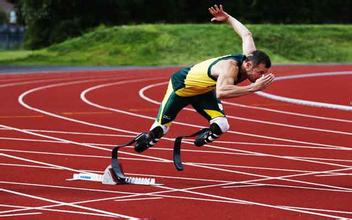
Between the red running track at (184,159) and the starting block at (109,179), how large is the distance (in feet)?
0.29

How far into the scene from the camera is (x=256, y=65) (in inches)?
302

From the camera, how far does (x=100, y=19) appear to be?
149 feet

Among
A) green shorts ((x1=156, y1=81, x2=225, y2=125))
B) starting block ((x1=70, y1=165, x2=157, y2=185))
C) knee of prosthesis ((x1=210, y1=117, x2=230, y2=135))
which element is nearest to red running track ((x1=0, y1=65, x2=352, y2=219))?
starting block ((x1=70, y1=165, x2=157, y2=185))

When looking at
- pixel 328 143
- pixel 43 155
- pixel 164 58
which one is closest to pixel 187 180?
pixel 43 155

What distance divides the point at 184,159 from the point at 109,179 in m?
1.83

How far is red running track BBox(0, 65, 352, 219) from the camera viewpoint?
7.20m

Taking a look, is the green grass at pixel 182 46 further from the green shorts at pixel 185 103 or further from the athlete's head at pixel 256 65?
the athlete's head at pixel 256 65

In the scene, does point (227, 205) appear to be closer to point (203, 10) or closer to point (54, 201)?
point (54, 201)

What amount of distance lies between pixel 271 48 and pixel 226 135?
22.5 meters

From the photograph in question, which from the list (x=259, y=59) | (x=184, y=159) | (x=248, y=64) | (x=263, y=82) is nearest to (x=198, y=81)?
(x=248, y=64)

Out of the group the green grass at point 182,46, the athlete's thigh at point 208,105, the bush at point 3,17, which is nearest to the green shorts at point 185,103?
the athlete's thigh at point 208,105

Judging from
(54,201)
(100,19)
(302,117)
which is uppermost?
(54,201)

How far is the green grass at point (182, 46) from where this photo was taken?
32250mm

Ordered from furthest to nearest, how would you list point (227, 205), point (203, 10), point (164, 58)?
point (203, 10), point (164, 58), point (227, 205)
